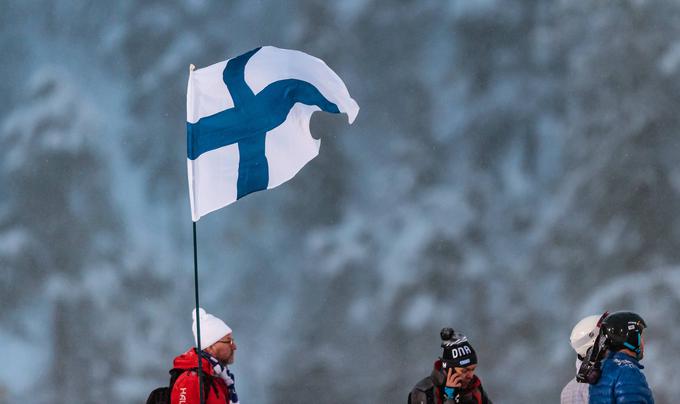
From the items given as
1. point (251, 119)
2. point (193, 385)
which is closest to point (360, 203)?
point (251, 119)

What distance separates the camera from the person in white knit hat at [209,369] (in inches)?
Result: 206

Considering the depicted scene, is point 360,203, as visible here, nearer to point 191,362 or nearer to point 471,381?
point 471,381

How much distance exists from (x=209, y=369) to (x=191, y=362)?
0.10 m

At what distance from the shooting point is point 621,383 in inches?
179

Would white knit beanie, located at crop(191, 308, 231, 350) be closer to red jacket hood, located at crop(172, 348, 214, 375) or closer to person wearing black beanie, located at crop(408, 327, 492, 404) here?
red jacket hood, located at crop(172, 348, 214, 375)

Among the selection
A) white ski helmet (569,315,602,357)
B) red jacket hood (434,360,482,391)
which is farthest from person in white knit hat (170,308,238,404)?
white ski helmet (569,315,602,357)

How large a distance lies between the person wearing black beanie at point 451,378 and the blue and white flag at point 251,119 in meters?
1.22

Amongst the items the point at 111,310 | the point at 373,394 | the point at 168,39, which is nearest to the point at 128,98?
the point at 168,39

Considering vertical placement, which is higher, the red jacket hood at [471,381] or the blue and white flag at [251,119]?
the blue and white flag at [251,119]

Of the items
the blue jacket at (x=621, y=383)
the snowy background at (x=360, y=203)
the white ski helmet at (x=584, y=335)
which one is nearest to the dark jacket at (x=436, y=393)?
the white ski helmet at (x=584, y=335)

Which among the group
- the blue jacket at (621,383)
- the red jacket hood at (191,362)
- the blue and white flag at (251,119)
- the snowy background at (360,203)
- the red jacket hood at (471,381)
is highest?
the snowy background at (360,203)

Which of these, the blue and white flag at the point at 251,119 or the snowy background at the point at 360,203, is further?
the snowy background at the point at 360,203

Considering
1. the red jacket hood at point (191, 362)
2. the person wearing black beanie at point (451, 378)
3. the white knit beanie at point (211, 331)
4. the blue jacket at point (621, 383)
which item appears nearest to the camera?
the blue jacket at point (621, 383)

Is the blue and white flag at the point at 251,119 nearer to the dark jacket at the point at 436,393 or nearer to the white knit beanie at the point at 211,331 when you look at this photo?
the white knit beanie at the point at 211,331
